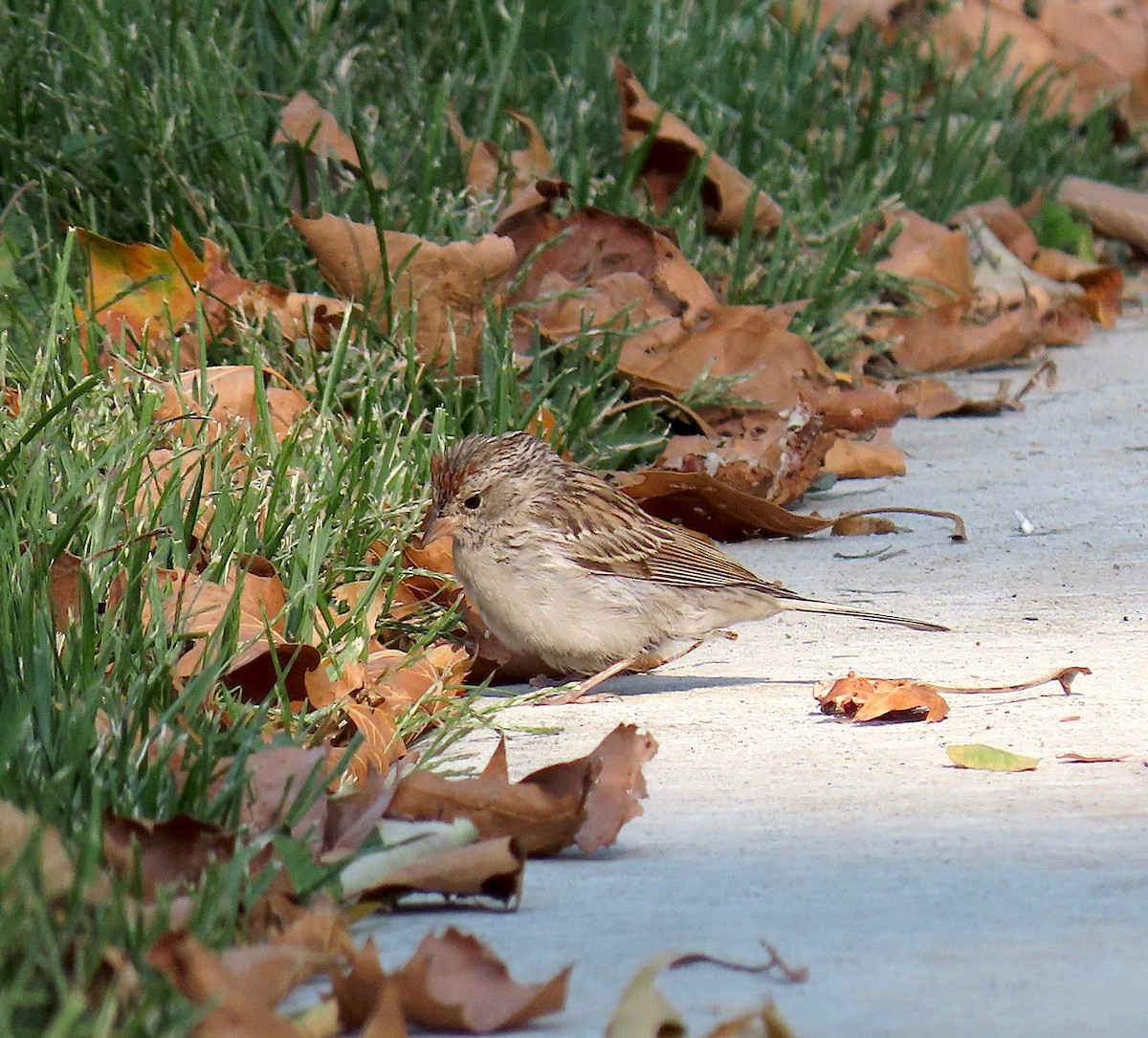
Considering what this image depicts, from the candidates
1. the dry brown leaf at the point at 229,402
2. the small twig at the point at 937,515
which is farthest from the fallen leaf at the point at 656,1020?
the small twig at the point at 937,515

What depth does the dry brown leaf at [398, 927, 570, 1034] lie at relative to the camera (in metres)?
2.36

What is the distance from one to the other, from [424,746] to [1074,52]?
8833 millimetres

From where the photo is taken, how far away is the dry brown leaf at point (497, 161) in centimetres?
685

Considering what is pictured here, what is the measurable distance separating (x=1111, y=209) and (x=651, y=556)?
5.04 metres

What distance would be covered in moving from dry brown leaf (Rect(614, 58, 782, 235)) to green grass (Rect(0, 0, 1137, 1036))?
149 millimetres

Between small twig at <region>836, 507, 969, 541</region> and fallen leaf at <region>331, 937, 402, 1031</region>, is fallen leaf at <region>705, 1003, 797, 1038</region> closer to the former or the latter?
fallen leaf at <region>331, 937, 402, 1031</region>

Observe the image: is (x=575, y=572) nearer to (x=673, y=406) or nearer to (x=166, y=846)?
(x=673, y=406)

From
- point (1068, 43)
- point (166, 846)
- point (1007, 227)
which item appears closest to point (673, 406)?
point (1007, 227)

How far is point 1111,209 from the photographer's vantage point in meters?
9.09

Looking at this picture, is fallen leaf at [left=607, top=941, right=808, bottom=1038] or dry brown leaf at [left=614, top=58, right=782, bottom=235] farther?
dry brown leaf at [left=614, top=58, right=782, bottom=235]

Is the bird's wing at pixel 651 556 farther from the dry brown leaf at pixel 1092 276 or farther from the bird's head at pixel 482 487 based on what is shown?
the dry brown leaf at pixel 1092 276

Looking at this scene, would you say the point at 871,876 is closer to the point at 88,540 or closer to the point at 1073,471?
the point at 88,540

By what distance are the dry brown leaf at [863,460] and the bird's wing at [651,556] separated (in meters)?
1.16

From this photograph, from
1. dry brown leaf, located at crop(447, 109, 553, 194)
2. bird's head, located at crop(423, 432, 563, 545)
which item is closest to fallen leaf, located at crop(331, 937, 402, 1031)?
bird's head, located at crop(423, 432, 563, 545)
